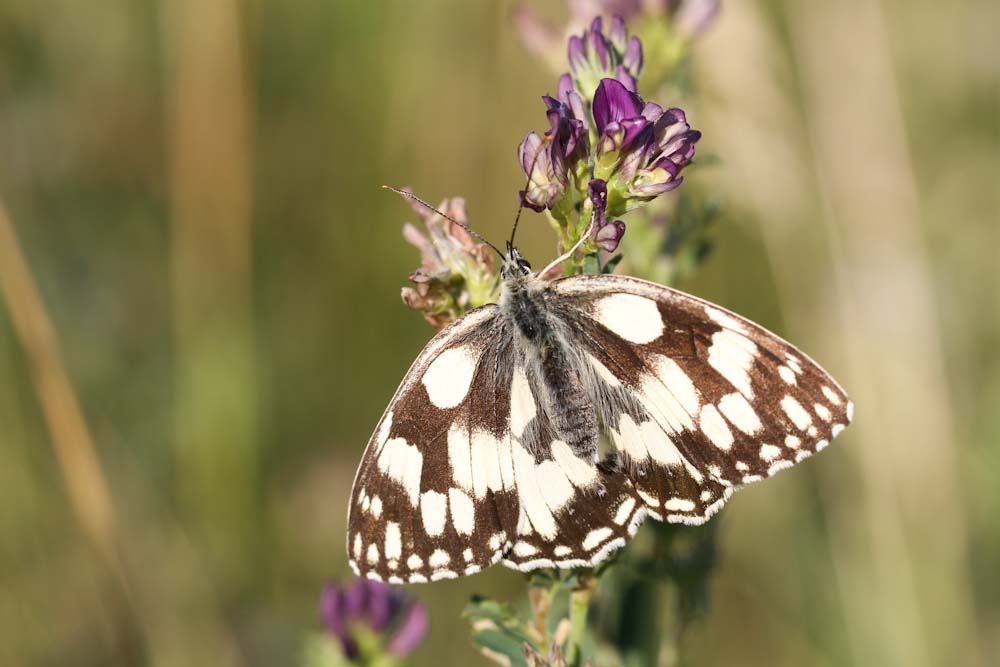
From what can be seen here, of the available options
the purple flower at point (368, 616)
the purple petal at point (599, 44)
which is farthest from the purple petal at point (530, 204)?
the purple flower at point (368, 616)

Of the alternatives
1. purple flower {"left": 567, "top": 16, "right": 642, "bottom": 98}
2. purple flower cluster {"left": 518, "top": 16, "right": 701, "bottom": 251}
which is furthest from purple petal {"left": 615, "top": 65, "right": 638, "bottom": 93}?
purple flower {"left": 567, "top": 16, "right": 642, "bottom": 98}

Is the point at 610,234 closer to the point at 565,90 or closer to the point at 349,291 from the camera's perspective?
the point at 565,90

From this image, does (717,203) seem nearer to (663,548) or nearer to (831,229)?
(663,548)

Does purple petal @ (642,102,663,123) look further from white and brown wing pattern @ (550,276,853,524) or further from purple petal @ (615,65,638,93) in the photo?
white and brown wing pattern @ (550,276,853,524)

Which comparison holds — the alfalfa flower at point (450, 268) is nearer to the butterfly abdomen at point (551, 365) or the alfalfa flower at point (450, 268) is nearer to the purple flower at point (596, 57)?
the butterfly abdomen at point (551, 365)

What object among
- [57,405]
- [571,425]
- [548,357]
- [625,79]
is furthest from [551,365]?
[57,405]
